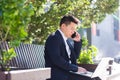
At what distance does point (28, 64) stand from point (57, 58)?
2029 millimetres

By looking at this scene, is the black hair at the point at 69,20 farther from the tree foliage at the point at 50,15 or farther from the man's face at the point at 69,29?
the tree foliage at the point at 50,15

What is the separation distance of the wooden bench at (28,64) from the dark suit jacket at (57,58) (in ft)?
0.85

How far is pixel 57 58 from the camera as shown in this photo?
15.7 feet

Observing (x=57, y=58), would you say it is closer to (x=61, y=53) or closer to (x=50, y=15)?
(x=61, y=53)

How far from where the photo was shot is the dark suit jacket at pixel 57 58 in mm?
4801

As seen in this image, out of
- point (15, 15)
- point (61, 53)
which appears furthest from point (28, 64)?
point (15, 15)

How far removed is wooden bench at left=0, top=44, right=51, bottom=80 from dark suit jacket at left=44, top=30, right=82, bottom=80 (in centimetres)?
26

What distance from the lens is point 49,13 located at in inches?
335

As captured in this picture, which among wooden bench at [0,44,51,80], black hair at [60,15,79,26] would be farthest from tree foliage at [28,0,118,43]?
black hair at [60,15,79,26]

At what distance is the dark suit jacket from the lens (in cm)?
480

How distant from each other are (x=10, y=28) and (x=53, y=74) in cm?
170

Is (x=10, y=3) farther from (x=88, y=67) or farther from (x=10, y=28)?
(x=88, y=67)

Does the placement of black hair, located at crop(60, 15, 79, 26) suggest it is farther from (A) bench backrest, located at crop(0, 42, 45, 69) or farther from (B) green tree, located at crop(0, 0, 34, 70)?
(B) green tree, located at crop(0, 0, 34, 70)

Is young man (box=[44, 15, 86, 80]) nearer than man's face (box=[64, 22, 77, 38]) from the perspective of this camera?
Yes
